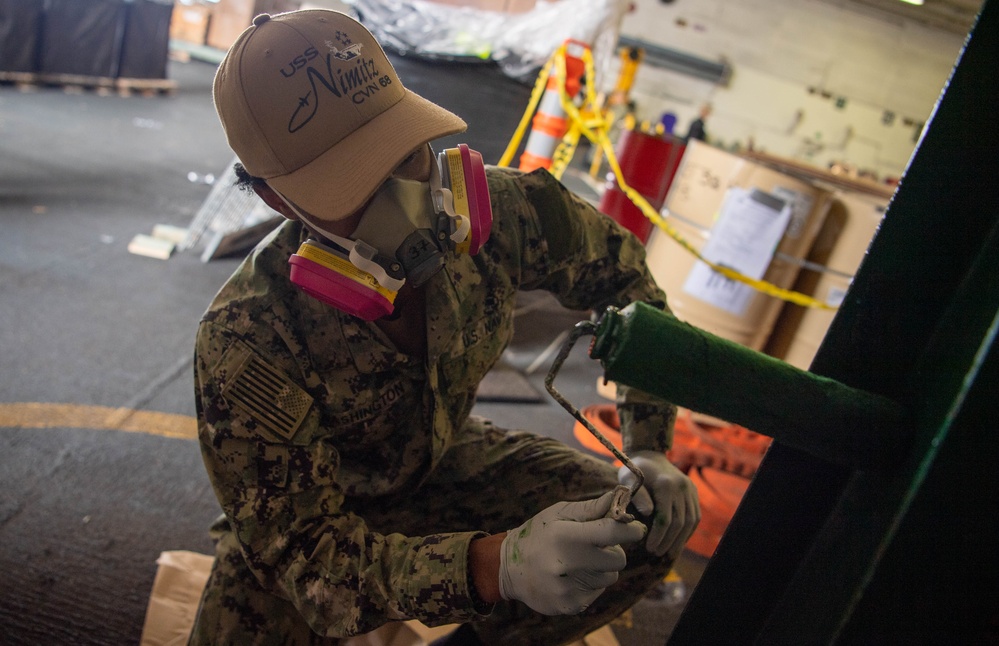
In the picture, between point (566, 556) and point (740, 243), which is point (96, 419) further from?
point (740, 243)

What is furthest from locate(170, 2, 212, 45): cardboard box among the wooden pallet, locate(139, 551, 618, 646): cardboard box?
locate(139, 551, 618, 646): cardboard box

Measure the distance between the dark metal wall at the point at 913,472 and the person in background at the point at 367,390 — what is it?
0.20 metres

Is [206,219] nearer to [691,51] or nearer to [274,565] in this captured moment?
[274,565]

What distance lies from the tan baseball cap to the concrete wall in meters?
13.2

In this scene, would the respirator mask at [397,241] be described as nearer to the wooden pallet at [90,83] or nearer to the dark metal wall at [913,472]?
the dark metal wall at [913,472]

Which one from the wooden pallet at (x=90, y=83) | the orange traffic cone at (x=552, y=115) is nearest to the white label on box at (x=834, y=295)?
the orange traffic cone at (x=552, y=115)

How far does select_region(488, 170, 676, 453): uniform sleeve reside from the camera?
1.59 metres

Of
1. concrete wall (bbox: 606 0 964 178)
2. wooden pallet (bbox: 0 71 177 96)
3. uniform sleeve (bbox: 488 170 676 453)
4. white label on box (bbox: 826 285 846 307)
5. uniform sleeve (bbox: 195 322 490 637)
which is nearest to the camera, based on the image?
uniform sleeve (bbox: 195 322 490 637)

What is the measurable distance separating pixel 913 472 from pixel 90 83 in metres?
9.88

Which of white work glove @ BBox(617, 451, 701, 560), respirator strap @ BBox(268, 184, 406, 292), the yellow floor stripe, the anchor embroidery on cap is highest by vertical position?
the anchor embroidery on cap

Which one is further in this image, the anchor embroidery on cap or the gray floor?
the gray floor

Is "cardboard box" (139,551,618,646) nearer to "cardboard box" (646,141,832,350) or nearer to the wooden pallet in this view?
"cardboard box" (646,141,832,350)

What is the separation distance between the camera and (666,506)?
4.60 feet

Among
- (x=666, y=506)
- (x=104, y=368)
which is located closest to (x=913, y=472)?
(x=666, y=506)
